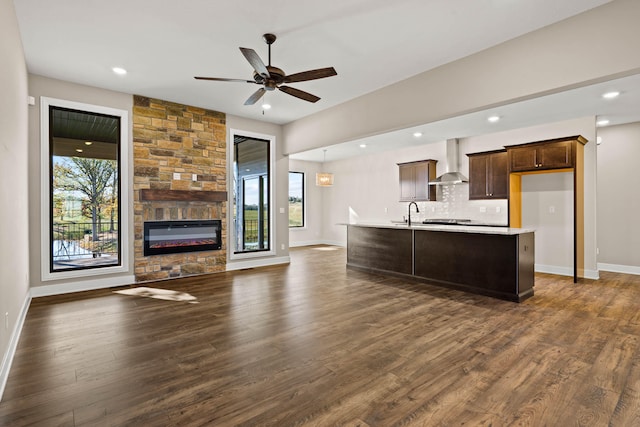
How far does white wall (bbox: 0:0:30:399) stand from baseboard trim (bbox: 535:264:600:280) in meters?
7.53

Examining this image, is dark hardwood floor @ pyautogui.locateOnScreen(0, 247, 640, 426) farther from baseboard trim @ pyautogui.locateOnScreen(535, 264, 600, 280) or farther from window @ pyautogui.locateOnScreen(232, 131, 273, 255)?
window @ pyautogui.locateOnScreen(232, 131, 273, 255)

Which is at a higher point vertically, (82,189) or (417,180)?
(417,180)

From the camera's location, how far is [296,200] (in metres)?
10.5

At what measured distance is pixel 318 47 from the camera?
3650mm

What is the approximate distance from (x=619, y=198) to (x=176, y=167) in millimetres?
8174

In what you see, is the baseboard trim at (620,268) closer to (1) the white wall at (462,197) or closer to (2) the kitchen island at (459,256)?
(1) the white wall at (462,197)

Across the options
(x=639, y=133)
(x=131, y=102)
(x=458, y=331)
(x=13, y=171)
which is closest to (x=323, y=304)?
(x=458, y=331)

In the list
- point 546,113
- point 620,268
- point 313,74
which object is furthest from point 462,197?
point 313,74

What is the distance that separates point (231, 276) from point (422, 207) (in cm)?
507

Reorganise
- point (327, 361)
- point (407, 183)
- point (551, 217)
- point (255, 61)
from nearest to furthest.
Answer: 1. point (327, 361)
2. point (255, 61)
3. point (551, 217)
4. point (407, 183)

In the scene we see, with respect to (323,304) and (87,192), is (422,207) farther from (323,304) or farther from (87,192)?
(87,192)

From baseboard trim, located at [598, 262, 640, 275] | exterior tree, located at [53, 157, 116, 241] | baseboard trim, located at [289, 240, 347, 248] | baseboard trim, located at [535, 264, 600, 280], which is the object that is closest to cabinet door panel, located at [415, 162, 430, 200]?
baseboard trim, located at [535, 264, 600, 280]

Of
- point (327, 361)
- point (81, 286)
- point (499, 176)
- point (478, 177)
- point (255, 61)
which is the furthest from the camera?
point (478, 177)

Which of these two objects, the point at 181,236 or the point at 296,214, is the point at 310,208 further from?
the point at 181,236
